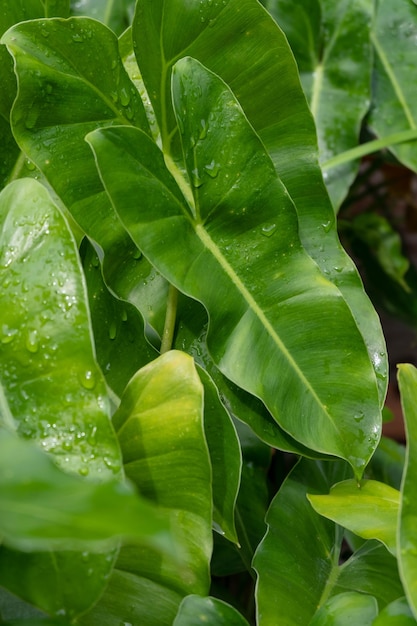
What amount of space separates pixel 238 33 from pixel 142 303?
317mm

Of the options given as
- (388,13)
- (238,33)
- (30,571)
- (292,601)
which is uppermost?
(238,33)

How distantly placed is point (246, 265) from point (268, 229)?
0.05 m

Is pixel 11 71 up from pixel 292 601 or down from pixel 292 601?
up

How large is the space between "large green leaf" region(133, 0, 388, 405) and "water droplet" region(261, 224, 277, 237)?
0.08m

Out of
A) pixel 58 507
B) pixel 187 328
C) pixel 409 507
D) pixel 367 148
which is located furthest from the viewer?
pixel 367 148

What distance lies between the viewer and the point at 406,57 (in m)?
1.20

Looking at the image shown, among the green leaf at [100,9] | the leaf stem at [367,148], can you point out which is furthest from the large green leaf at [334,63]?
the green leaf at [100,9]

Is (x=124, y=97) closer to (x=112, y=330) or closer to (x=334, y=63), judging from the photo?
(x=112, y=330)

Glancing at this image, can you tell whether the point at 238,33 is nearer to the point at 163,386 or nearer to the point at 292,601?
the point at 163,386

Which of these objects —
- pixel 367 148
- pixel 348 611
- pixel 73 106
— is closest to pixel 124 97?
pixel 73 106

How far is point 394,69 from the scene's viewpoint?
→ 1195 millimetres

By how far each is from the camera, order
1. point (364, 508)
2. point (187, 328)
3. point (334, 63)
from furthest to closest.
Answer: point (334, 63)
point (187, 328)
point (364, 508)

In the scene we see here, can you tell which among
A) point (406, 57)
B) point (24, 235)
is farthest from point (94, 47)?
point (406, 57)

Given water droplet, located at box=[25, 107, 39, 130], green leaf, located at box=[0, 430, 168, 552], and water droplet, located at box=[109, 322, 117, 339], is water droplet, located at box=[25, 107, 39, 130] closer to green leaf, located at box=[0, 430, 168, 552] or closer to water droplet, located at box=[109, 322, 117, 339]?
water droplet, located at box=[109, 322, 117, 339]
